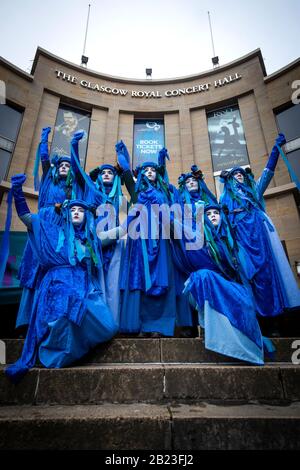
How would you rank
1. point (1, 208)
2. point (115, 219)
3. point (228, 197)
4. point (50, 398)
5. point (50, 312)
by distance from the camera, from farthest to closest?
point (1, 208), point (228, 197), point (115, 219), point (50, 312), point (50, 398)

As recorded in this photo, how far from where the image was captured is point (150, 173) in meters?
3.76

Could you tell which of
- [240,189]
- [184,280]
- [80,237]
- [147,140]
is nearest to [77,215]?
[80,237]

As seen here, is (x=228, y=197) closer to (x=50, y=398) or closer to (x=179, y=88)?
(x=50, y=398)

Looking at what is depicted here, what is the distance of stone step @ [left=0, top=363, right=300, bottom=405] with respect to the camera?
6.27 feet

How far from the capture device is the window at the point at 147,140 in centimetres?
966

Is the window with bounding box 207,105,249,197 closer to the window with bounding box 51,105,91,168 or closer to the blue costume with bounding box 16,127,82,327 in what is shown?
the window with bounding box 51,105,91,168

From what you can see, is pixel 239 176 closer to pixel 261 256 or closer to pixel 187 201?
pixel 187 201

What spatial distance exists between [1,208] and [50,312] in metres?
6.26

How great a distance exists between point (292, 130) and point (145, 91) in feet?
20.2

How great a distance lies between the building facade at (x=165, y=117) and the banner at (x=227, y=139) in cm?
4

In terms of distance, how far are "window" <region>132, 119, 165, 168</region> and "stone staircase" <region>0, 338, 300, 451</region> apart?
8.11 meters

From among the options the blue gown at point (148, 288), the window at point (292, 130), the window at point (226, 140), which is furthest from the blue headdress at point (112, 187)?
the window at point (292, 130)
